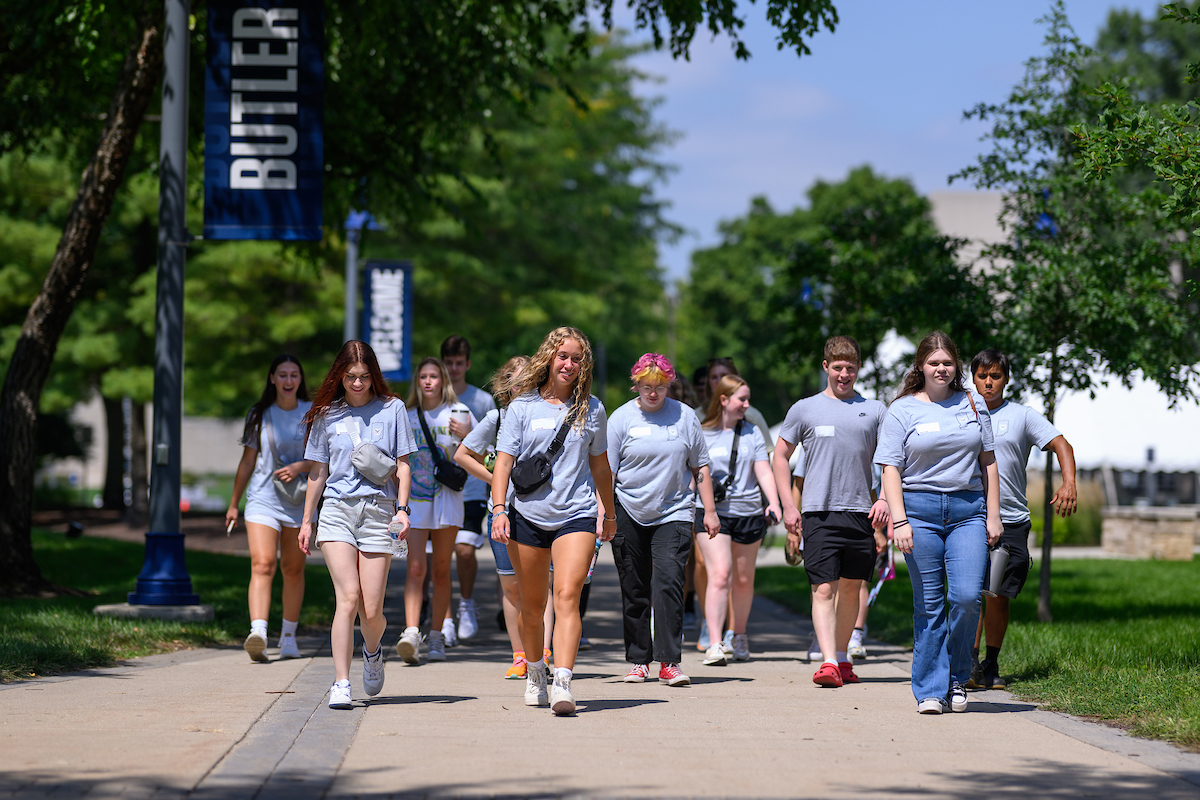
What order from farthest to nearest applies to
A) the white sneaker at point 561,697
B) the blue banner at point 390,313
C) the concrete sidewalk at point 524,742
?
1. the blue banner at point 390,313
2. the white sneaker at point 561,697
3. the concrete sidewalk at point 524,742

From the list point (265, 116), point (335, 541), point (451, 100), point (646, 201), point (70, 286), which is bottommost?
point (335, 541)

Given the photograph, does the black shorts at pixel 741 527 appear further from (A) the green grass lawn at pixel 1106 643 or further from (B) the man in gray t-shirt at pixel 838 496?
(A) the green grass lawn at pixel 1106 643

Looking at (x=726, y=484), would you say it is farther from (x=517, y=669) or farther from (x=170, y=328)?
(x=170, y=328)

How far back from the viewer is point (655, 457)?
816 centimetres

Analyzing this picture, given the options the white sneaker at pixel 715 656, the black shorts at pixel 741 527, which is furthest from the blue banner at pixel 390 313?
the white sneaker at pixel 715 656

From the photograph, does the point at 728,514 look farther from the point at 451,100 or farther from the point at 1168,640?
the point at 451,100

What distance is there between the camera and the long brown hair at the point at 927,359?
7180mm

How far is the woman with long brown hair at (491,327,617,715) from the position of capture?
693 cm

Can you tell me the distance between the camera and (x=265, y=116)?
36.9ft

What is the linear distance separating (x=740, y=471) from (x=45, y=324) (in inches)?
260

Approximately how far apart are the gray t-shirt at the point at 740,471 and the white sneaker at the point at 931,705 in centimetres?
274

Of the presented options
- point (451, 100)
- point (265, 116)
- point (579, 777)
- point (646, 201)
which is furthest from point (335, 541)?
point (646, 201)

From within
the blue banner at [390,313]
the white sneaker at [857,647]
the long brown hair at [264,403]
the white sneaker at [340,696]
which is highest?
the blue banner at [390,313]

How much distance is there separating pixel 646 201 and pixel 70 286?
31804mm
